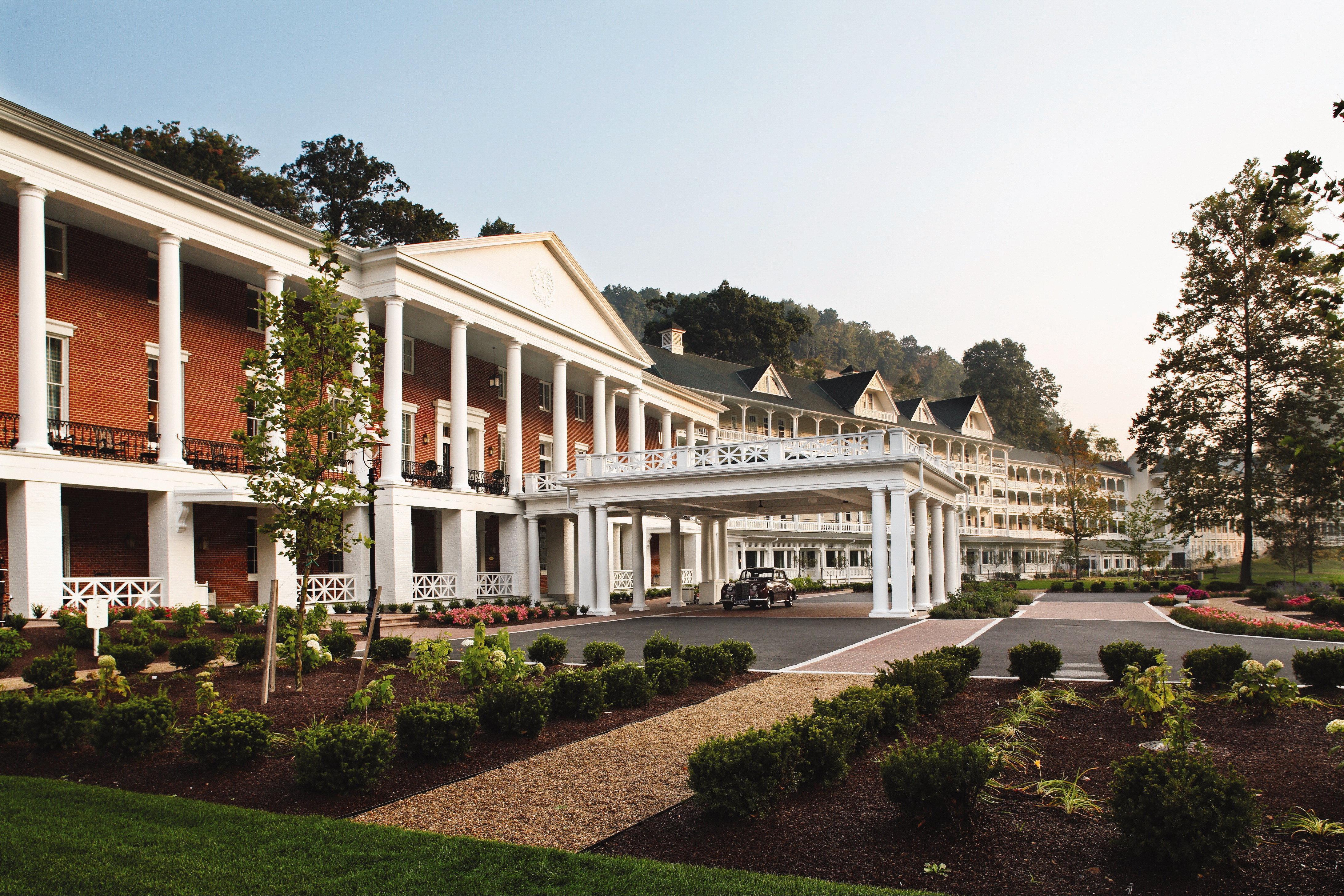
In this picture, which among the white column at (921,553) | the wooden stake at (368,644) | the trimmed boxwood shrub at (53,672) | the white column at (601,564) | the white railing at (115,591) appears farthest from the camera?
the white column at (601,564)

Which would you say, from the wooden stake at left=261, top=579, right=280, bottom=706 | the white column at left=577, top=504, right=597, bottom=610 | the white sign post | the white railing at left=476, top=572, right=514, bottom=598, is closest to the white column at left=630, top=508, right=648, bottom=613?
the white column at left=577, top=504, right=597, bottom=610

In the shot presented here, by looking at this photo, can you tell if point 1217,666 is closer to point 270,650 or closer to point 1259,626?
point 270,650

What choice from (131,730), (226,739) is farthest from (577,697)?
(131,730)

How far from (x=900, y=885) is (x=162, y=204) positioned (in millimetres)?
23991

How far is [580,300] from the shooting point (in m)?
37.5

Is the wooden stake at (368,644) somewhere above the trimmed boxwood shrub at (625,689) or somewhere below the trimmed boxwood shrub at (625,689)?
above

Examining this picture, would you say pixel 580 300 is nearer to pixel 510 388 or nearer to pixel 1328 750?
pixel 510 388

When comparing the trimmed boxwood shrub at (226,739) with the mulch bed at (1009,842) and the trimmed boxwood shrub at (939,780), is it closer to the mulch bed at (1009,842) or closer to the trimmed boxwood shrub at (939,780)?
the mulch bed at (1009,842)

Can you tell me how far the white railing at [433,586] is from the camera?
90.5 ft

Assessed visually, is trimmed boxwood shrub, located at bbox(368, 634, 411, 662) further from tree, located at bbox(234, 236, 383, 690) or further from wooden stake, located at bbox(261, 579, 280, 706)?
wooden stake, located at bbox(261, 579, 280, 706)

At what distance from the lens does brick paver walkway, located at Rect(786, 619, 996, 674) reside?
14039 mm

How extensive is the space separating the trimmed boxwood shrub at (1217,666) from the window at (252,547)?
77.1 ft

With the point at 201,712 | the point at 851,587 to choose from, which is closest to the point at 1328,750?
the point at 201,712

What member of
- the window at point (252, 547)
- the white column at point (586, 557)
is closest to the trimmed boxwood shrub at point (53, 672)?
the window at point (252, 547)
